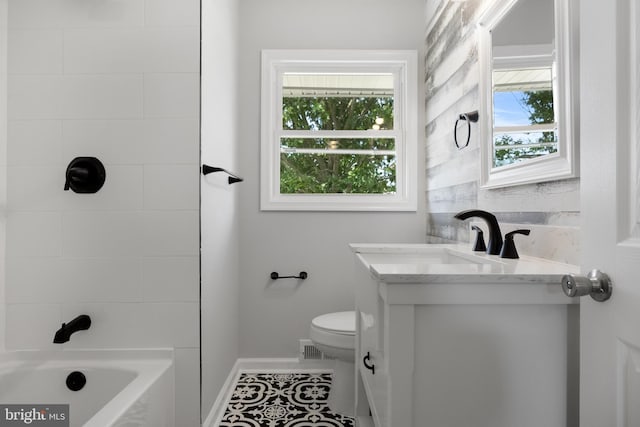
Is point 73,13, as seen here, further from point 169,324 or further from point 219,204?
point 169,324

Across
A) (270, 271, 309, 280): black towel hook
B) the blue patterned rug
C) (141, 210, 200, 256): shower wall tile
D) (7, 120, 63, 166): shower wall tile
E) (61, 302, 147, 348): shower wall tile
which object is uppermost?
(7, 120, 63, 166): shower wall tile

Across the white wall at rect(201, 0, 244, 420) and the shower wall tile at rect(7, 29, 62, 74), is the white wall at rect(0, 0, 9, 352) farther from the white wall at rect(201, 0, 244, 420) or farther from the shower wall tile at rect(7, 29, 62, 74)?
the white wall at rect(201, 0, 244, 420)

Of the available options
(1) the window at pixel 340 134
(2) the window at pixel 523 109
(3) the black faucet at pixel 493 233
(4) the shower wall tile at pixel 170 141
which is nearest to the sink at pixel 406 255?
(3) the black faucet at pixel 493 233

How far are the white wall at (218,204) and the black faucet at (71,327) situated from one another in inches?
18.8

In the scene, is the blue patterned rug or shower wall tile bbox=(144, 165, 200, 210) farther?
the blue patterned rug

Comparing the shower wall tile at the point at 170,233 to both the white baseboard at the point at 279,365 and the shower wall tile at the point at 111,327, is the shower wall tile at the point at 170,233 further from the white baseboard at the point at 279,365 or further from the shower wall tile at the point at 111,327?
the white baseboard at the point at 279,365

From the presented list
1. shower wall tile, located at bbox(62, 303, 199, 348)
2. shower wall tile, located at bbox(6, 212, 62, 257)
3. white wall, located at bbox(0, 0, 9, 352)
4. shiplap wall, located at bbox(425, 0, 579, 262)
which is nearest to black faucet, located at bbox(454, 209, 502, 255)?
shiplap wall, located at bbox(425, 0, 579, 262)

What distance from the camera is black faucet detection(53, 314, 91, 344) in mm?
1420

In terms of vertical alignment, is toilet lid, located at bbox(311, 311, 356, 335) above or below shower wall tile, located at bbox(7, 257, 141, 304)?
below

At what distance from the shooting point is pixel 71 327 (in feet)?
4.77

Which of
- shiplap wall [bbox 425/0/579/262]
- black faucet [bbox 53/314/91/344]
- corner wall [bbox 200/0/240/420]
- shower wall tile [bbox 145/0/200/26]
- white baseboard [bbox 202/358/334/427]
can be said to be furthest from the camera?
white baseboard [bbox 202/358/334/427]

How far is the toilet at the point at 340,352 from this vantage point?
1.77 meters

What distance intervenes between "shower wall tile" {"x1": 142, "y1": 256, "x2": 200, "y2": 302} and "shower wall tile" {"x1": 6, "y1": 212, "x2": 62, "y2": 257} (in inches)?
15.8

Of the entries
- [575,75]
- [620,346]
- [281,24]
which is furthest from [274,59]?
[620,346]
